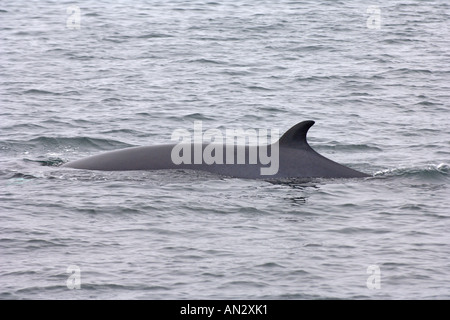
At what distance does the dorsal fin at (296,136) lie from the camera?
14.6 m

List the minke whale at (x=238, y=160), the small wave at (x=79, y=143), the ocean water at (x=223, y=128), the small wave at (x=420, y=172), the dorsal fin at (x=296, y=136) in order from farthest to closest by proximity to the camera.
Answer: the small wave at (x=79, y=143) → the small wave at (x=420, y=172) → the minke whale at (x=238, y=160) → the dorsal fin at (x=296, y=136) → the ocean water at (x=223, y=128)

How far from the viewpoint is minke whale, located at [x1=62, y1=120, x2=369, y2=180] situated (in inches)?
592

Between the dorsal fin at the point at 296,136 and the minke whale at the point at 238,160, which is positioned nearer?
the dorsal fin at the point at 296,136

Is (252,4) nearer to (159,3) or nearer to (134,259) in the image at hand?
(159,3)

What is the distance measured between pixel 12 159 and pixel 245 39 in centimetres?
1624

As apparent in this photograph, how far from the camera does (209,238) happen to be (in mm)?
12766

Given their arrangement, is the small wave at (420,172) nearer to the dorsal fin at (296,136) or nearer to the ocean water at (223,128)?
the ocean water at (223,128)

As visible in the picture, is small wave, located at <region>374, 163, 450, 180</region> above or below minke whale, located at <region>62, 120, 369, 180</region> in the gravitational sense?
below

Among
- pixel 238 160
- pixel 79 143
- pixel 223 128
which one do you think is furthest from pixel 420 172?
pixel 79 143

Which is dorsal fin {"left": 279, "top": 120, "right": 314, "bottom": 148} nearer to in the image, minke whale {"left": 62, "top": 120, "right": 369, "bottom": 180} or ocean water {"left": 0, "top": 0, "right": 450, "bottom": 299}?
minke whale {"left": 62, "top": 120, "right": 369, "bottom": 180}

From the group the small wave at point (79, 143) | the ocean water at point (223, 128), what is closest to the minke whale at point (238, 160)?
the ocean water at point (223, 128)

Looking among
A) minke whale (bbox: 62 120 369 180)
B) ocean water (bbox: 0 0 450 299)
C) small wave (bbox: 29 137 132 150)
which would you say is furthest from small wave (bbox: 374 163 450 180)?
small wave (bbox: 29 137 132 150)

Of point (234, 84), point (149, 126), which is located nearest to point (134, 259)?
point (149, 126)

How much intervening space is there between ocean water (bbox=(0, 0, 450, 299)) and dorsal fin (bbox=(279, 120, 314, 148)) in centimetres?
68
